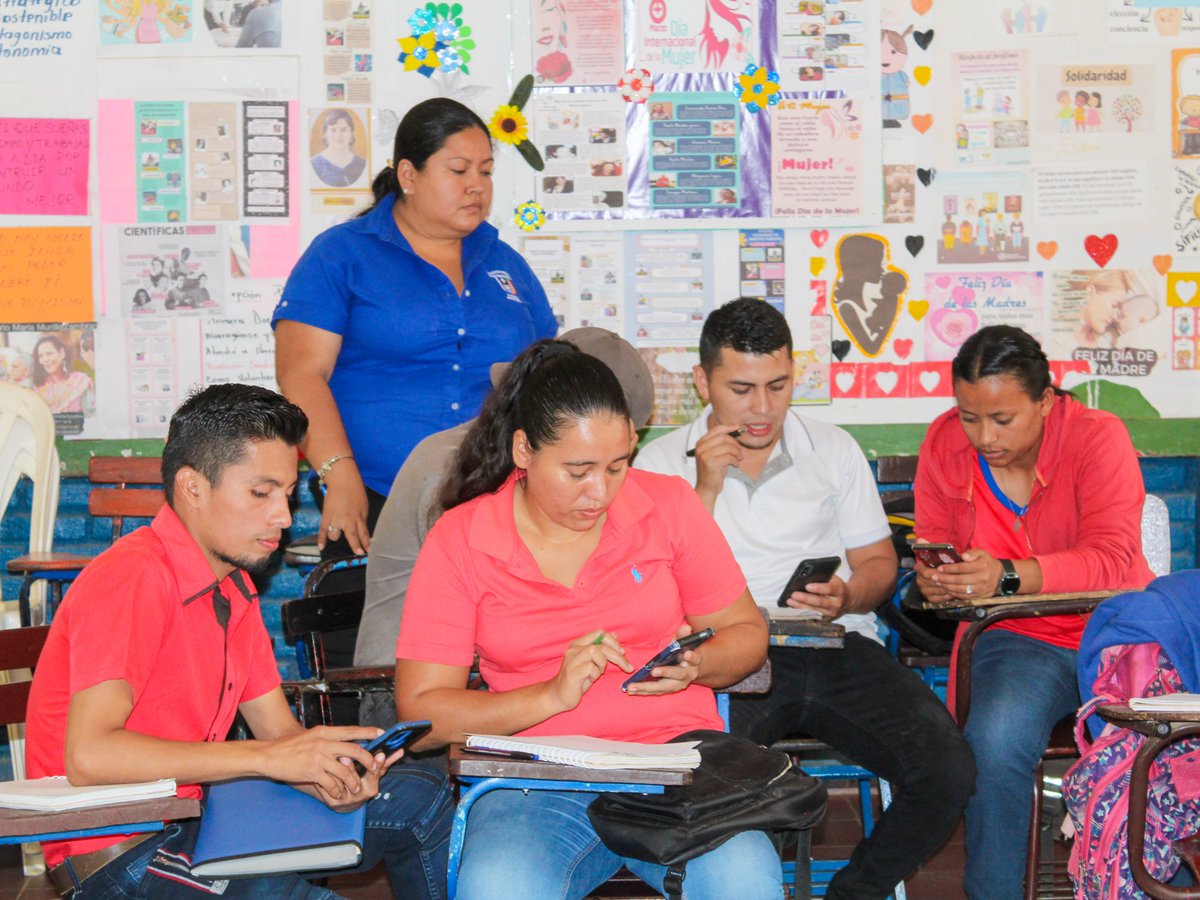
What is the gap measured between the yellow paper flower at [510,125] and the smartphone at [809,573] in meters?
1.95

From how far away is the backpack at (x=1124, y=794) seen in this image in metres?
2.34

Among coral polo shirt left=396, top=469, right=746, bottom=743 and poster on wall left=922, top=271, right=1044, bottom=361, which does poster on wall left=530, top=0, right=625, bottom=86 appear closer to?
poster on wall left=922, top=271, right=1044, bottom=361

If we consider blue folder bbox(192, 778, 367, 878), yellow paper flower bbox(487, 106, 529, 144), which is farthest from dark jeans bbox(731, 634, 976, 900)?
yellow paper flower bbox(487, 106, 529, 144)

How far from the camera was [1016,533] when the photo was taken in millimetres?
3291

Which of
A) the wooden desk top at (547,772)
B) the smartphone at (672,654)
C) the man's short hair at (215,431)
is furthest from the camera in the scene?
the man's short hair at (215,431)

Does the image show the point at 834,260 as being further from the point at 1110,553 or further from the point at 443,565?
the point at 443,565

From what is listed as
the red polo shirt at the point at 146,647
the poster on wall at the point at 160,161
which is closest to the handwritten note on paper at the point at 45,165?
the poster on wall at the point at 160,161

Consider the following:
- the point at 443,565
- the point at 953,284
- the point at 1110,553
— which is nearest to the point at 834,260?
the point at 953,284

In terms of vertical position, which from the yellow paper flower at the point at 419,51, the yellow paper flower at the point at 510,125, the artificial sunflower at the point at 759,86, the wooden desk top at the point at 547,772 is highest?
the yellow paper flower at the point at 419,51

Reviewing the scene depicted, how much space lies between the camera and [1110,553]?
3090 millimetres

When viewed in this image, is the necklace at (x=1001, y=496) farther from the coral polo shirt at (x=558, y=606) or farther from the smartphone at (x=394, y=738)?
the smartphone at (x=394, y=738)

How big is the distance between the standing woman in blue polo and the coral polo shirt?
3.75 feet

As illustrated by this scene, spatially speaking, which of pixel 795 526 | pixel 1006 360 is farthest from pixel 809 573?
pixel 1006 360

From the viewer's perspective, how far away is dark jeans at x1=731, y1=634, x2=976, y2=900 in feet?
8.99
